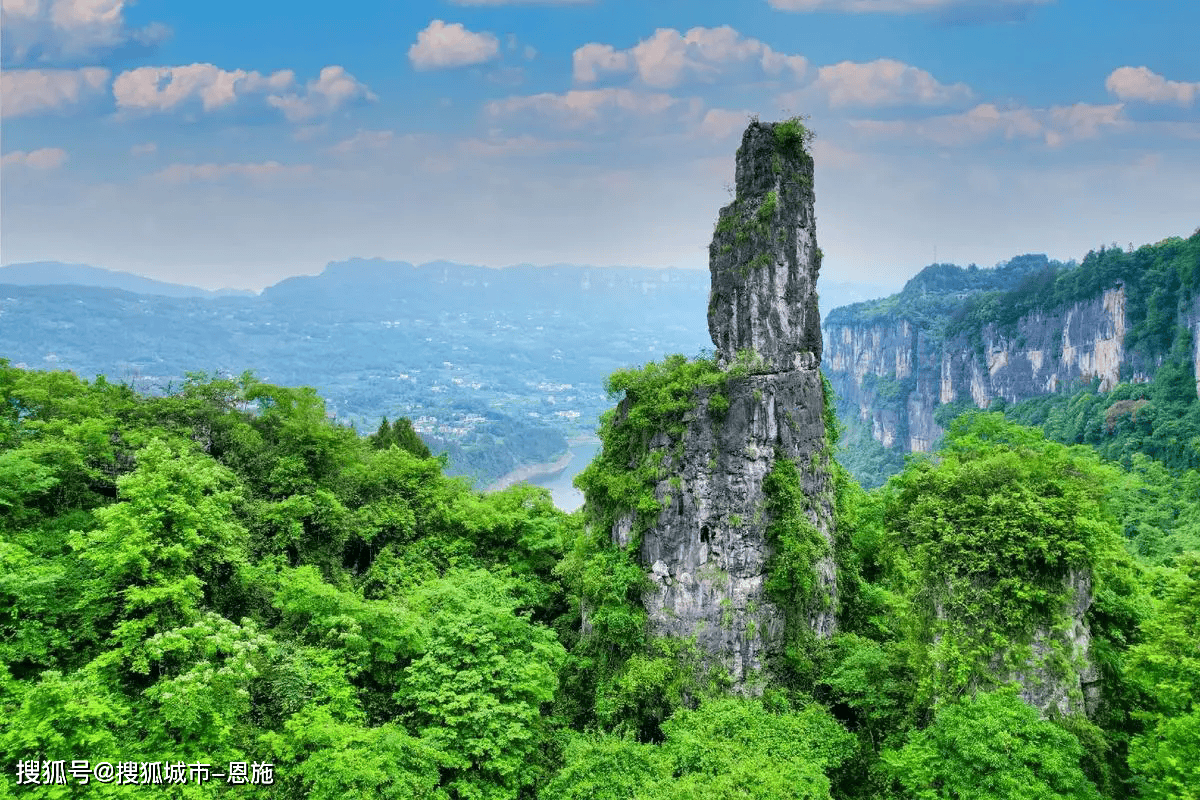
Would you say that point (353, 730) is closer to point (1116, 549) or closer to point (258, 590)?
point (258, 590)

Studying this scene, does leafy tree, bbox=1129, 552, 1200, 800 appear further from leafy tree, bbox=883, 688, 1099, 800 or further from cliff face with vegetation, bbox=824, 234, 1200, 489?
cliff face with vegetation, bbox=824, 234, 1200, 489

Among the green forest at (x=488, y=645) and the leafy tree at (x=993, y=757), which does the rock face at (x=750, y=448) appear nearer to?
the green forest at (x=488, y=645)

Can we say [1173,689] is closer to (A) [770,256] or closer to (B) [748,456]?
(B) [748,456]

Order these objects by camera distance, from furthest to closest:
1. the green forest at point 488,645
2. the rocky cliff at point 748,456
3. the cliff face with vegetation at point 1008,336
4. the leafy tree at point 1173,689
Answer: the cliff face with vegetation at point 1008,336
the rocky cliff at point 748,456
the green forest at point 488,645
the leafy tree at point 1173,689

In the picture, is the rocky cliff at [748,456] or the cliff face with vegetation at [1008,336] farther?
the cliff face with vegetation at [1008,336]

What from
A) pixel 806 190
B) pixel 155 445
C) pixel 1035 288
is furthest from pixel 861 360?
pixel 155 445

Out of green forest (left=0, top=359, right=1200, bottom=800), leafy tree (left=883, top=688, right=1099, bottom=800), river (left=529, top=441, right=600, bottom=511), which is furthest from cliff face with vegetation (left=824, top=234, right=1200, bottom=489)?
leafy tree (left=883, top=688, right=1099, bottom=800)

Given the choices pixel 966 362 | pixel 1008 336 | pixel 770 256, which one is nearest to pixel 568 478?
pixel 966 362

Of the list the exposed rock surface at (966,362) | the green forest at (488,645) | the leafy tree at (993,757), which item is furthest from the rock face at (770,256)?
the exposed rock surface at (966,362)

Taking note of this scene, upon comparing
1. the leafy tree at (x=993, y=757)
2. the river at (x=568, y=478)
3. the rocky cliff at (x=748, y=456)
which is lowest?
the river at (x=568, y=478)
